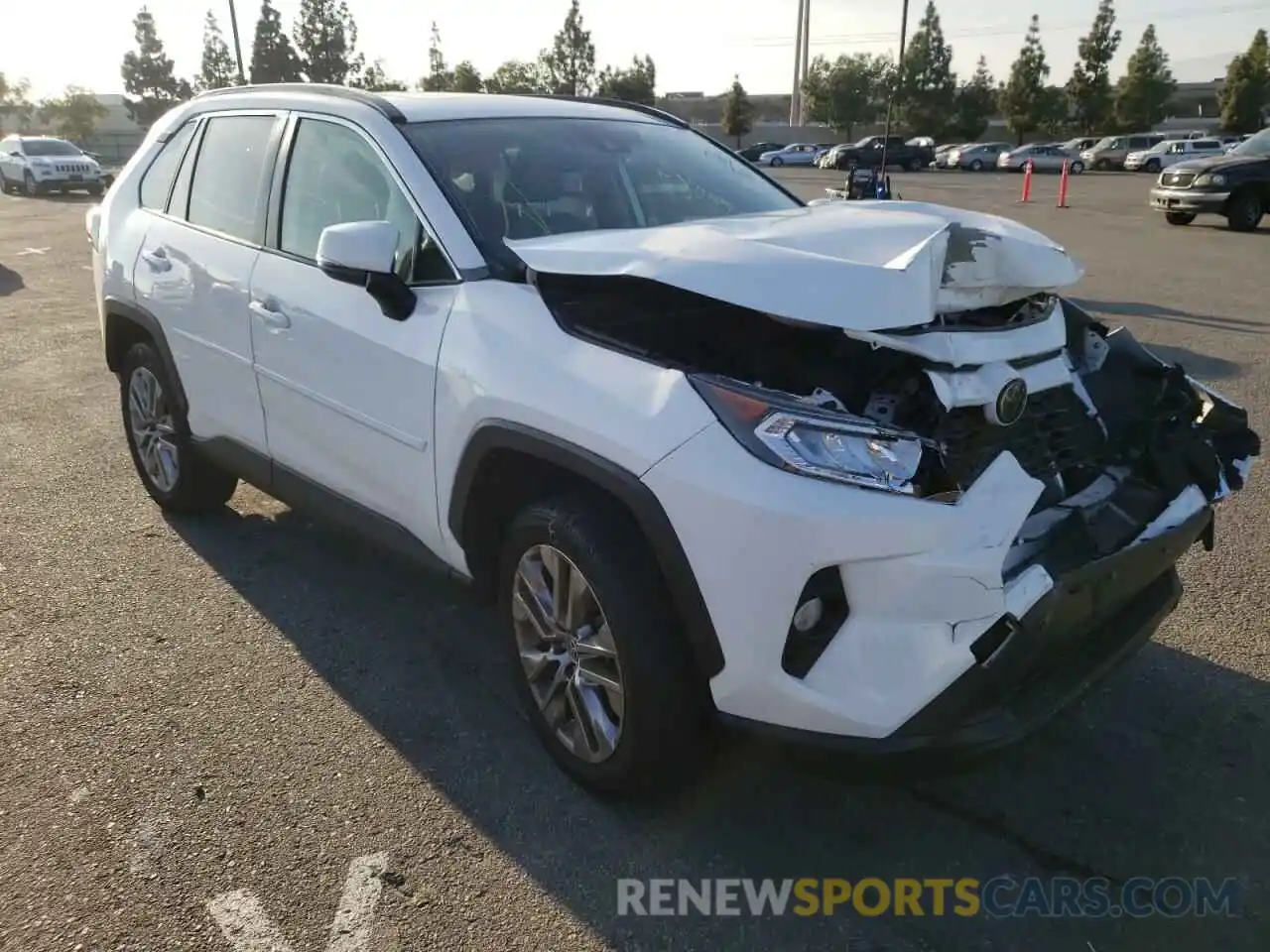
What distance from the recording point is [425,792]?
9.96ft

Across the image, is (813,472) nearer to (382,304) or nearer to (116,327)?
(382,304)

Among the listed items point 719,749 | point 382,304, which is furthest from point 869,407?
point 382,304

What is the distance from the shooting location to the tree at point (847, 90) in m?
74.4

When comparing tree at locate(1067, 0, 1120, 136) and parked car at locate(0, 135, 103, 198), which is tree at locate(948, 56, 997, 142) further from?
parked car at locate(0, 135, 103, 198)

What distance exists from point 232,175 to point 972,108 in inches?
2910

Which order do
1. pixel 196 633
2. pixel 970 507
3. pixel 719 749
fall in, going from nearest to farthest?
pixel 970 507, pixel 719 749, pixel 196 633

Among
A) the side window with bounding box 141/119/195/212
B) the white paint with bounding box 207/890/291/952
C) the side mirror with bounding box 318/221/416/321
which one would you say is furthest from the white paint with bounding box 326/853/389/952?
the side window with bounding box 141/119/195/212

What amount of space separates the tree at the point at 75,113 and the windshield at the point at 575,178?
75657 millimetres

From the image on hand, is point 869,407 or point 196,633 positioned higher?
point 869,407

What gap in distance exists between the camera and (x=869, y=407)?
8.94 feet

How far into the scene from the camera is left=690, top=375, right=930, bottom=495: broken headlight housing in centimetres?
233

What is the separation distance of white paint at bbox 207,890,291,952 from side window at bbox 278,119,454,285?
1.76 metres

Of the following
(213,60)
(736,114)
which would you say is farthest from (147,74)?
(736,114)

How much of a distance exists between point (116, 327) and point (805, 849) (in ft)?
13.1
